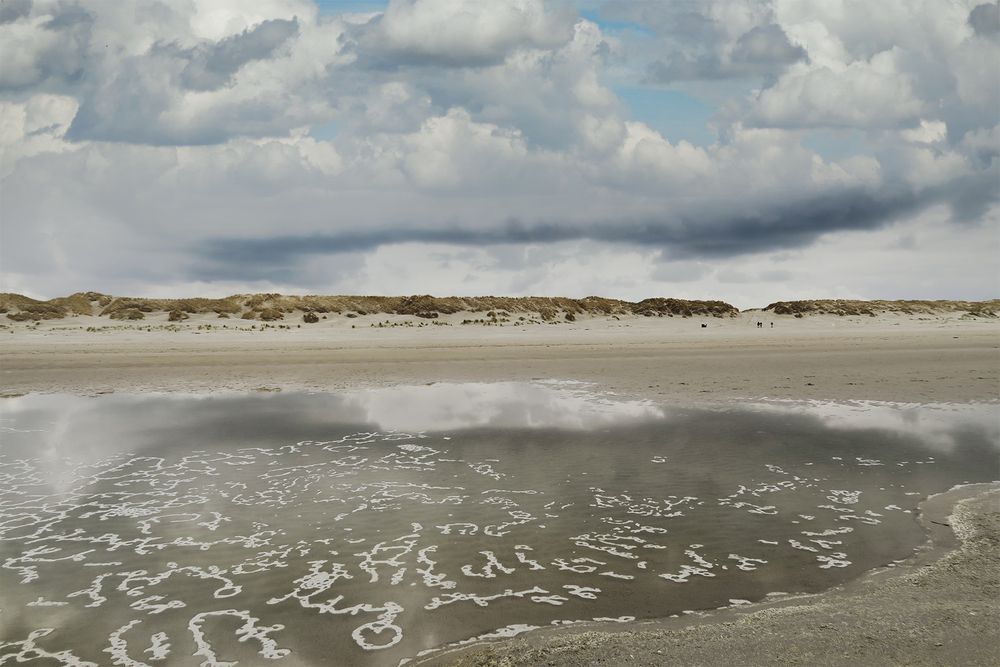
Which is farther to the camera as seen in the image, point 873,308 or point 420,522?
point 873,308

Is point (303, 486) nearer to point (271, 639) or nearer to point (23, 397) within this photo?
point (271, 639)

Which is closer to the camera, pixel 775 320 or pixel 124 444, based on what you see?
pixel 124 444

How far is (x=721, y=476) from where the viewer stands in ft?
34.0

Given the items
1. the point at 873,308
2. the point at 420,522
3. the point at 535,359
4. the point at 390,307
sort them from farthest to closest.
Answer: the point at 873,308
the point at 390,307
the point at 535,359
the point at 420,522

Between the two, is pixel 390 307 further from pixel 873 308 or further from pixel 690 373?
pixel 873 308

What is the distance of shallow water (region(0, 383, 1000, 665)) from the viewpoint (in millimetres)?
5879

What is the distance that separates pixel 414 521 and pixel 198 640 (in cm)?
321

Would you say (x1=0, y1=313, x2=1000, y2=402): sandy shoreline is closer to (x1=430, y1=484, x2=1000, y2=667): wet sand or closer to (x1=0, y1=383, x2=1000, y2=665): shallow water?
(x1=0, y1=383, x2=1000, y2=665): shallow water

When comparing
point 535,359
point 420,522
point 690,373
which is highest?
point 535,359

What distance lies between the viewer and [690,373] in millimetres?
24156

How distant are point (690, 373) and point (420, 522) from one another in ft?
57.6

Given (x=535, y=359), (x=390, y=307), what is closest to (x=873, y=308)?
(x=390, y=307)

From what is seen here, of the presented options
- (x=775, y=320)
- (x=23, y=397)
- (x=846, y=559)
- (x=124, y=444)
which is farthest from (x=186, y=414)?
(x=775, y=320)

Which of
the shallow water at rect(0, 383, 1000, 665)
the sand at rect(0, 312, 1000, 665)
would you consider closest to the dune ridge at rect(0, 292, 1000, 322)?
the sand at rect(0, 312, 1000, 665)
